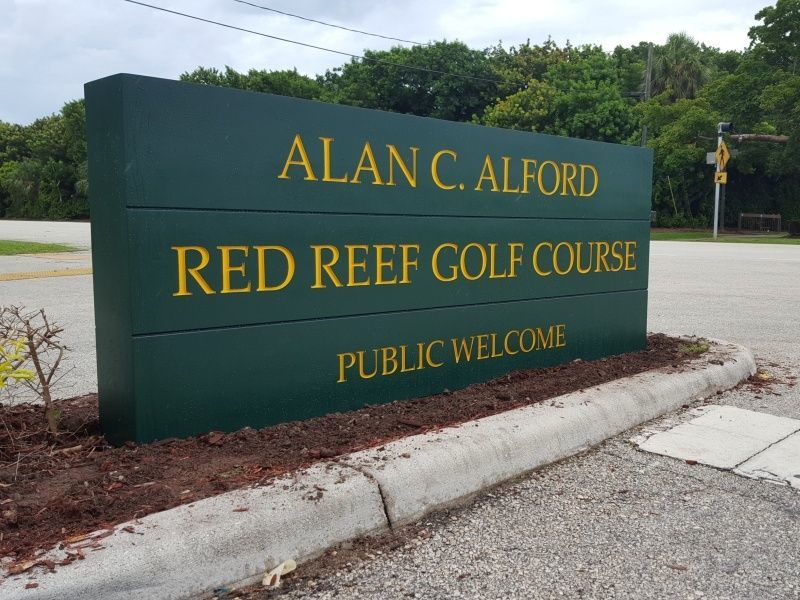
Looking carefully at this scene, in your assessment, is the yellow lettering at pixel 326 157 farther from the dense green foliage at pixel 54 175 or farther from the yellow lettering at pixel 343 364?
the dense green foliage at pixel 54 175

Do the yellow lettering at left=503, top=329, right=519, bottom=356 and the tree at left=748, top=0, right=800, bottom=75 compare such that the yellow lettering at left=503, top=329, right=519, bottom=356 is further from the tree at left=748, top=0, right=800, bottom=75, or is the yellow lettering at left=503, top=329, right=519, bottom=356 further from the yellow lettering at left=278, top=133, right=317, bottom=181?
the tree at left=748, top=0, right=800, bottom=75

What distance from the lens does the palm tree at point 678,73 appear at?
4997 centimetres

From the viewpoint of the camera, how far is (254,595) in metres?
2.47

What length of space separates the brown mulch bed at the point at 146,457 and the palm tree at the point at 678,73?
50.7 m

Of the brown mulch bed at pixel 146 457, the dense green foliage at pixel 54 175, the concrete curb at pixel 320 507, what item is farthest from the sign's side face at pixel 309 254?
the dense green foliage at pixel 54 175

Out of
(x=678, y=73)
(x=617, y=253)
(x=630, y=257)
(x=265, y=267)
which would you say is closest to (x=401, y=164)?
(x=265, y=267)

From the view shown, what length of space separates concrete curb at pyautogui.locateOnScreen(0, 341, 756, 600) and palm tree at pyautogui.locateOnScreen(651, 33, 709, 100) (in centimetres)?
5068

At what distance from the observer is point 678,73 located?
165ft

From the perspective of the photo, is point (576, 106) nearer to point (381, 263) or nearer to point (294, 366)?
point (381, 263)

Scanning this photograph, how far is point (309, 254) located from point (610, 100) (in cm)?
3738

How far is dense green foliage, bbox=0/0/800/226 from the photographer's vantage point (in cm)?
3481

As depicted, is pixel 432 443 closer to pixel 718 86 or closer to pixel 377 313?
pixel 377 313

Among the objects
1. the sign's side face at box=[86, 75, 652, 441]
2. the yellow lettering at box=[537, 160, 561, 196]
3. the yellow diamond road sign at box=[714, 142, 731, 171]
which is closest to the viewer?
the sign's side face at box=[86, 75, 652, 441]

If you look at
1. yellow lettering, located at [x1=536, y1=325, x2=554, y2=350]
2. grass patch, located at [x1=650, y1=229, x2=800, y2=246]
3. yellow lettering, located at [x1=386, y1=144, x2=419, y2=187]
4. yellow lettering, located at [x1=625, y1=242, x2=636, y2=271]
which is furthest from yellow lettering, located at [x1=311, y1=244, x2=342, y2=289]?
grass patch, located at [x1=650, y1=229, x2=800, y2=246]
